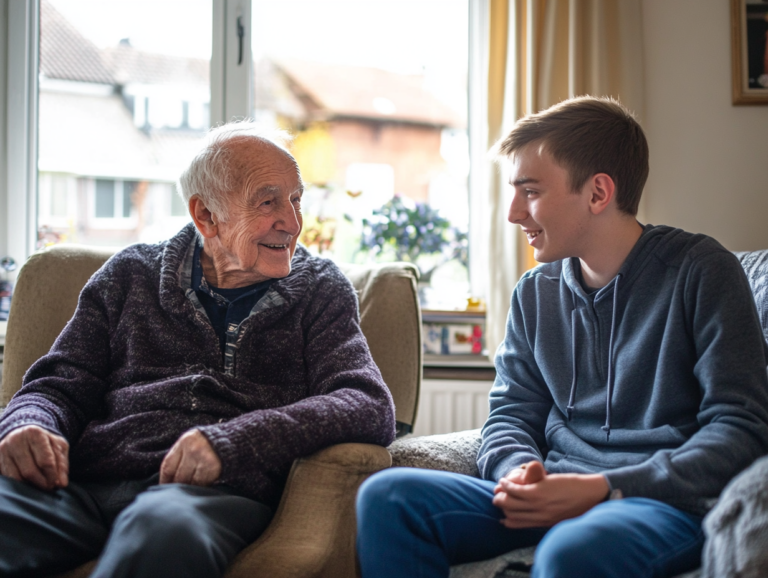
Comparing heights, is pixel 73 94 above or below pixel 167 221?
above

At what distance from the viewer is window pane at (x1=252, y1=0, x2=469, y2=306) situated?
272 cm

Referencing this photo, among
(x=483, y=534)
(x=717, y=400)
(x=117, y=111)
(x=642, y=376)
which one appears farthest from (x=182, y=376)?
(x=117, y=111)

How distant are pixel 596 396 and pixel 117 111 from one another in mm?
2295

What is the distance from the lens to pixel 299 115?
8.99 ft

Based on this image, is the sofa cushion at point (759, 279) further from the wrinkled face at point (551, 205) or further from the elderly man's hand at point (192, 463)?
the elderly man's hand at point (192, 463)

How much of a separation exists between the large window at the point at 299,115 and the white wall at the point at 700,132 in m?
0.75

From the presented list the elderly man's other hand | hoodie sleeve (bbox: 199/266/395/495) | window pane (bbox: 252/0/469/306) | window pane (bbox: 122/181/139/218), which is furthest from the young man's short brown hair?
window pane (bbox: 122/181/139/218)

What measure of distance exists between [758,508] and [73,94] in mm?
2794

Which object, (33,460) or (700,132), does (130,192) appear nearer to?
(33,460)

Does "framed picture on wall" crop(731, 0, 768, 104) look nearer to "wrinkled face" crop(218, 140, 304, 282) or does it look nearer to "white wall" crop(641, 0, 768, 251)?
"white wall" crop(641, 0, 768, 251)

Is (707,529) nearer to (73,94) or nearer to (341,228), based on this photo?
(341,228)

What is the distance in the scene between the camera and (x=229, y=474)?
1188 mm

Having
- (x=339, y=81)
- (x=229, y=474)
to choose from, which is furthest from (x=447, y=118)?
(x=229, y=474)

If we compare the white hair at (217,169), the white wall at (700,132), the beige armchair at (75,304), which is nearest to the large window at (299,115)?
the white wall at (700,132)
